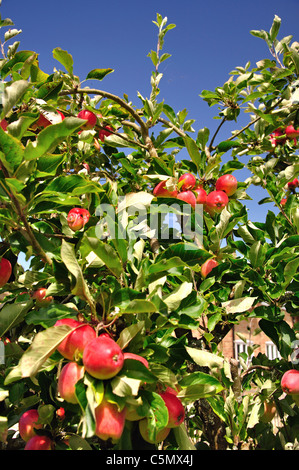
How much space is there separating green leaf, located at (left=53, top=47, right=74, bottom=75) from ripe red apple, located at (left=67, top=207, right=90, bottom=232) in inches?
34.0

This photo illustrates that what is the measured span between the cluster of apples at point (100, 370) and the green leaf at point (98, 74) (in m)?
1.50

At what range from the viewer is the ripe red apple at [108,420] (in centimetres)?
87

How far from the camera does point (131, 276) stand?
3.92 feet

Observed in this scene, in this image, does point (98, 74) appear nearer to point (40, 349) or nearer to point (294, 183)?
point (40, 349)

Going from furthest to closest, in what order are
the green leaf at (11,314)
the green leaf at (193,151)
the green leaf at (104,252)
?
the green leaf at (193,151) → the green leaf at (11,314) → the green leaf at (104,252)

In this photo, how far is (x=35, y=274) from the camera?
1.28 m

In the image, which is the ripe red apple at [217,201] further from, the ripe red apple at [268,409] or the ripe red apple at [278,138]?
the ripe red apple at [278,138]

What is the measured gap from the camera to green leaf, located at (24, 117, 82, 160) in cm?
95

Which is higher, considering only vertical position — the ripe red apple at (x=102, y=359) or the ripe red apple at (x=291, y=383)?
the ripe red apple at (x=102, y=359)

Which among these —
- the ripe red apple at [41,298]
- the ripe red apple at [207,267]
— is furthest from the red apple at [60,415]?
the ripe red apple at [207,267]

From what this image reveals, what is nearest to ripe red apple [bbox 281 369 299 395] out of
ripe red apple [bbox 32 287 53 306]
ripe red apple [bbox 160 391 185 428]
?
ripe red apple [bbox 160 391 185 428]

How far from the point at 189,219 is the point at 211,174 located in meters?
0.41

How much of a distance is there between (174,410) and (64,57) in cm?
175

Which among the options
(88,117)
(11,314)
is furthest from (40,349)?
(88,117)
